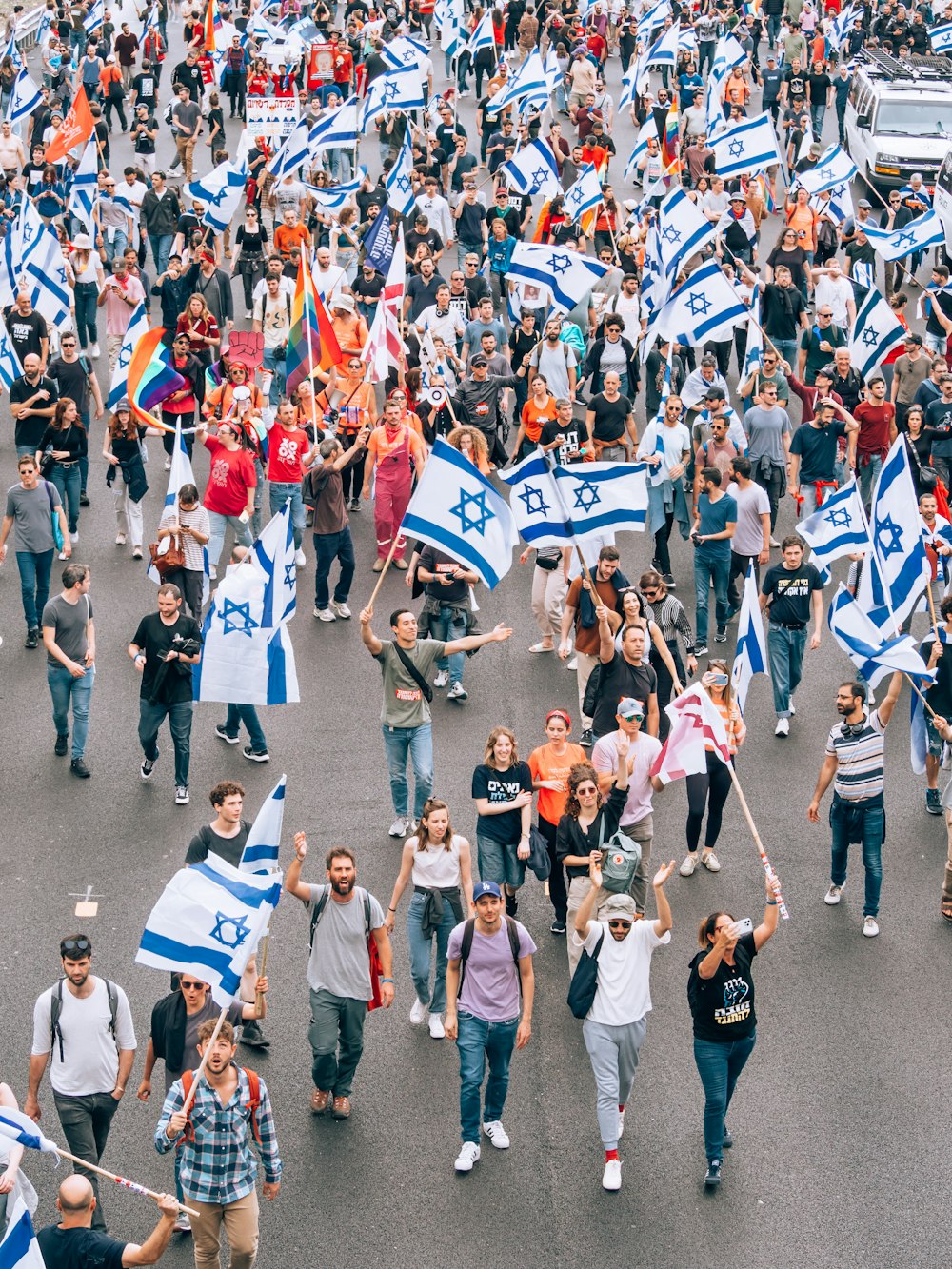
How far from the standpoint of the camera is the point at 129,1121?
10.3 m

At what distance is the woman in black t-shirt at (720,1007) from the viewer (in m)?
9.50

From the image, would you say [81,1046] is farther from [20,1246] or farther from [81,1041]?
[20,1246]

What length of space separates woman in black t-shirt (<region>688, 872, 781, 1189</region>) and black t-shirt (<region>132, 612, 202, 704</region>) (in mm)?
5090

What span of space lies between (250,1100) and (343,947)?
1427mm

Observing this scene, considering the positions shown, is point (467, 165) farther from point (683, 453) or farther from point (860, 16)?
point (860, 16)

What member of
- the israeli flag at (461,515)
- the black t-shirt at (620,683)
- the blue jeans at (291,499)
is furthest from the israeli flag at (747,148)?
the black t-shirt at (620,683)

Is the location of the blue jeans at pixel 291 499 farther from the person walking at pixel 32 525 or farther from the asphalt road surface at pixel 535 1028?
the person walking at pixel 32 525

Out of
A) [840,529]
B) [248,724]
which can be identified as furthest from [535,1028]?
[840,529]

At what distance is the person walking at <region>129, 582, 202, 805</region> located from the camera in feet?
44.0

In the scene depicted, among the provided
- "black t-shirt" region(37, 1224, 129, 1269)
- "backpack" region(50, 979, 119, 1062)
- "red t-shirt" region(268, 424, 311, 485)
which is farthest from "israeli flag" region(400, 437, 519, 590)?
"black t-shirt" region(37, 1224, 129, 1269)

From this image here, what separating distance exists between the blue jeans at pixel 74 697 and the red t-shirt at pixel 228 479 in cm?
Result: 290

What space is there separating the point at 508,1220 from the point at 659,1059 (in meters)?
1.62

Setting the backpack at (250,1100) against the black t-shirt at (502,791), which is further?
the black t-shirt at (502,791)

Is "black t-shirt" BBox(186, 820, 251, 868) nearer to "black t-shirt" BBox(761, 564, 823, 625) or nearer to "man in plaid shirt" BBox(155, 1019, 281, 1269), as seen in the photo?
"man in plaid shirt" BBox(155, 1019, 281, 1269)
